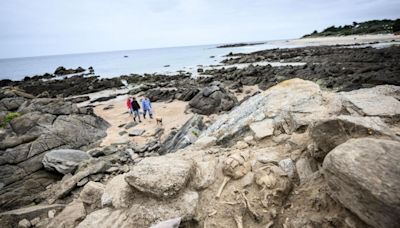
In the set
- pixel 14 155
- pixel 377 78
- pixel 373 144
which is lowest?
pixel 14 155

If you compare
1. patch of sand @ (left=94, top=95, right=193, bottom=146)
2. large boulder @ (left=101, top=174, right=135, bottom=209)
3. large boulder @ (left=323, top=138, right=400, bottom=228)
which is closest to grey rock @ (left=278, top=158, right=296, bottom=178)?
large boulder @ (left=323, top=138, right=400, bottom=228)

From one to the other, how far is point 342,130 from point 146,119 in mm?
16635

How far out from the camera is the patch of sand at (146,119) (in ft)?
50.5

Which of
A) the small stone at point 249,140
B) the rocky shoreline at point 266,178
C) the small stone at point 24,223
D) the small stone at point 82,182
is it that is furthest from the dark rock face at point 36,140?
the small stone at point 249,140

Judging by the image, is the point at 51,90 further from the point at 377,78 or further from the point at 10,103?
the point at 377,78

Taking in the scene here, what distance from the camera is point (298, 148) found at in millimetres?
5125

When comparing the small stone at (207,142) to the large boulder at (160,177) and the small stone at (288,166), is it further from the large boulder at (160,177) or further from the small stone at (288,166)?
the small stone at (288,166)

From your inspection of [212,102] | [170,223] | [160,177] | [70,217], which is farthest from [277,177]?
[212,102]

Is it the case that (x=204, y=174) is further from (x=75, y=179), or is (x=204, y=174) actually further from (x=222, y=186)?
(x=75, y=179)

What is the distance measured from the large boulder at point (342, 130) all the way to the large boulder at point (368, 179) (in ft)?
2.02

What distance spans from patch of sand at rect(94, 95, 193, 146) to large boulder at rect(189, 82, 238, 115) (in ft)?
3.84

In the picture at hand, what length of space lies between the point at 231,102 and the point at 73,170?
1310cm

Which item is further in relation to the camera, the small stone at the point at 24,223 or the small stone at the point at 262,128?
the small stone at the point at 24,223

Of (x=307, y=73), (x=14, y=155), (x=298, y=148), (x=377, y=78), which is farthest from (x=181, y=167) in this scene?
(x=307, y=73)
